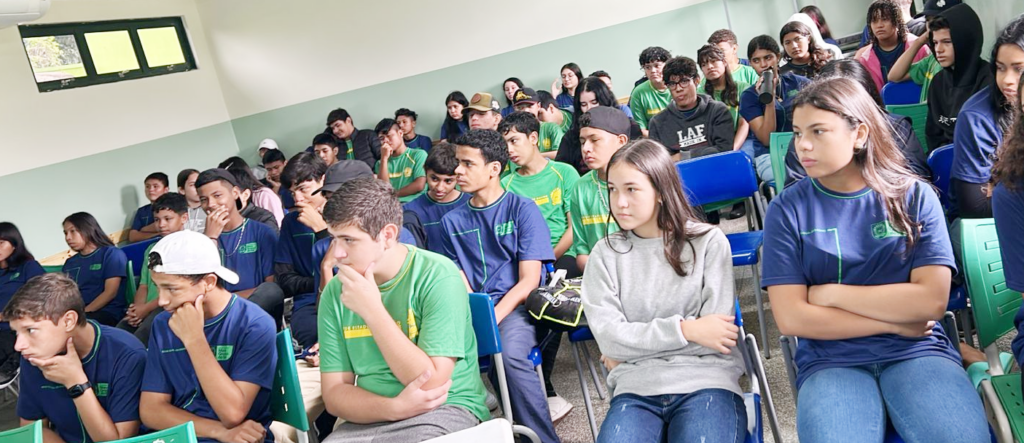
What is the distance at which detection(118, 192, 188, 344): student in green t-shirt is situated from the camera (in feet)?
14.0

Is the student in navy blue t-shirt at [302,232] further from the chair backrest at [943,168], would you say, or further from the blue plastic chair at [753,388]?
the chair backrest at [943,168]

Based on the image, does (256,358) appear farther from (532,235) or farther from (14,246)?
(14,246)

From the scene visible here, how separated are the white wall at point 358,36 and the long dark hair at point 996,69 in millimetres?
5864

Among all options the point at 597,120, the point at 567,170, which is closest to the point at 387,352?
the point at 597,120

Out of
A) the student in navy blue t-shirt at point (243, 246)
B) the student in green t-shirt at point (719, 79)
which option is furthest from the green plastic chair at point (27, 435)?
the student in green t-shirt at point (719, 79)

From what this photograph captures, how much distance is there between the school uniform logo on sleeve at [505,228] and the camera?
3252 millimetres

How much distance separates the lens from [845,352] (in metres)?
Result: 1.98

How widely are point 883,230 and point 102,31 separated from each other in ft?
25.1

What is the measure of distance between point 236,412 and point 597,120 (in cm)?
187

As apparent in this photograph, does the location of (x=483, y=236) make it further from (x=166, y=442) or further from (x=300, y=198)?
(x=166, y=442)

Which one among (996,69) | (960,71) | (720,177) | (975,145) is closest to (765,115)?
(720,177)

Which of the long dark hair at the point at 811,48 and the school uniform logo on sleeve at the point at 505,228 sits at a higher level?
the long dark hair at the point at 811,48

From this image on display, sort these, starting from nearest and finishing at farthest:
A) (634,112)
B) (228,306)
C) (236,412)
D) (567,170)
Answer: (236,412) → (228,306) → (567,170) → (634,112)

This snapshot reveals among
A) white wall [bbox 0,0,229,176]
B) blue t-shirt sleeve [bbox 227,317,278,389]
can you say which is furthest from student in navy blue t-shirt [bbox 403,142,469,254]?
white wall [bbox 0,0,229,176]
